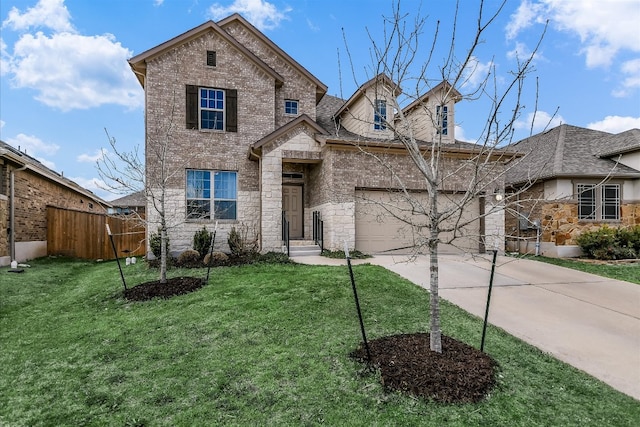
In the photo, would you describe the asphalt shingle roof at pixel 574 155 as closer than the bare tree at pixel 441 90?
No

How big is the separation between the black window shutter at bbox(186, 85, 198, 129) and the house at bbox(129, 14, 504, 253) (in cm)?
3

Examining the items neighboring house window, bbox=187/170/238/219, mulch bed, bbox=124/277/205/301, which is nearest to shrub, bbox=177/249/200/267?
neighboring house window, bbox=187/170/238/219

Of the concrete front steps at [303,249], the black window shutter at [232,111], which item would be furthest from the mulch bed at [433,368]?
the black window shutter at [232,111]

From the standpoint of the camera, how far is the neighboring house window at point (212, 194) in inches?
449

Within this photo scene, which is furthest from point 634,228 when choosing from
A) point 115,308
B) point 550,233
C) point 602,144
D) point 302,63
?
point 115,308

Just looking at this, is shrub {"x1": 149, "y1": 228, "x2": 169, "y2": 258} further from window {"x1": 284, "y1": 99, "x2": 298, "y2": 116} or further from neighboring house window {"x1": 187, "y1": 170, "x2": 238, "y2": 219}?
window {"x1": 284, "y1": 99, "x2": 298, "y2": 116}

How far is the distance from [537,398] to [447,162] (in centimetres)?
943

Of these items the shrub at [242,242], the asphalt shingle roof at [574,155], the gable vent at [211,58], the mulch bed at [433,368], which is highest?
the gable vent at [211,58]

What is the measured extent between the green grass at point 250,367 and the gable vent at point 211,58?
8.38 meters

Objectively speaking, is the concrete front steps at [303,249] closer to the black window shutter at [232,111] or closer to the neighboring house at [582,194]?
the black window shutter at [232,111]

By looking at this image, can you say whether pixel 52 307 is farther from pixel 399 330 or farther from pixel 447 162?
pixel 447 162

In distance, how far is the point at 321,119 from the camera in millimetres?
14766

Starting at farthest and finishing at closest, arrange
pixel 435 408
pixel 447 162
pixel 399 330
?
pixel 447 162, pixel 399 330, pixel 435 408

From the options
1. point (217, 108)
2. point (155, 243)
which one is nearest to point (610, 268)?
point (217, 108)
